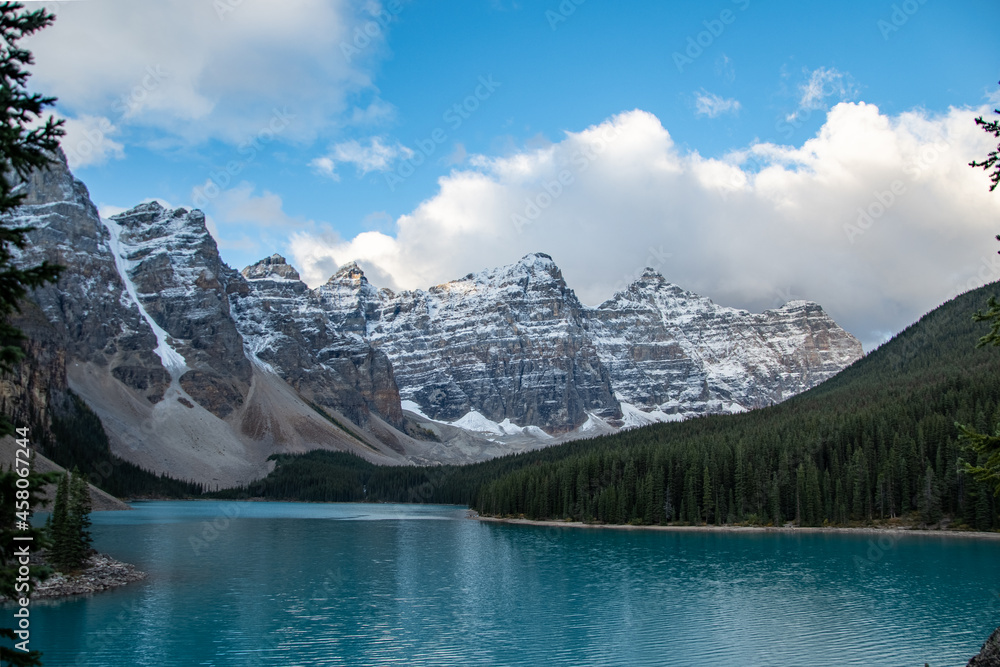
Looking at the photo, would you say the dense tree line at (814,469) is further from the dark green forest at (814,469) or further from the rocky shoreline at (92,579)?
the rocky shoreline at (92,579)

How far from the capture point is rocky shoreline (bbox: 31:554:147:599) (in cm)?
4619

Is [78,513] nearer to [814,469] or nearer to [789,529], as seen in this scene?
[789,529]

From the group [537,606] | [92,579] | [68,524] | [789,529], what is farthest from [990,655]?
[789,529]

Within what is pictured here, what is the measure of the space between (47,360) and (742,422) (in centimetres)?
16410

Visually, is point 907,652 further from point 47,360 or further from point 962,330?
point 47,360

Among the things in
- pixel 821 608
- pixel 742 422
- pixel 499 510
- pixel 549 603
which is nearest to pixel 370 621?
pixel 549 603

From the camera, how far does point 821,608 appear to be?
1847 inches

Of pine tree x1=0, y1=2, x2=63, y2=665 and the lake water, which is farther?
the lake water

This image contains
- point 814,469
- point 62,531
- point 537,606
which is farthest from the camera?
point 814,469

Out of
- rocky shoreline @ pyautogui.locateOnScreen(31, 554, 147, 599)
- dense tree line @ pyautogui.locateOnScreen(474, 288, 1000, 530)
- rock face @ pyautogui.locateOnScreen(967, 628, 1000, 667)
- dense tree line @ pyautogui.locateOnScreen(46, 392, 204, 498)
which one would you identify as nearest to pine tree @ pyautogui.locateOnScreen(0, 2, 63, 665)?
rock face @ pyautogui.locateOnScreen(967, 628, 1000, 667)

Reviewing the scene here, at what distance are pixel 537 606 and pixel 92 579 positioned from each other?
2945 centimetres

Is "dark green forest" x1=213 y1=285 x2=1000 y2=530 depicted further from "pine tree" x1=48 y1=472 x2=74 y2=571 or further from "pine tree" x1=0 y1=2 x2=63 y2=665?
"pine tree" x1=0 y1=2 x2=63 y2=665

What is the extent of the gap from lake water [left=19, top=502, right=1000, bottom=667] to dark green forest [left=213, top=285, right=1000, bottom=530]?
1188 cm

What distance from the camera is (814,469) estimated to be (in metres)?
100
